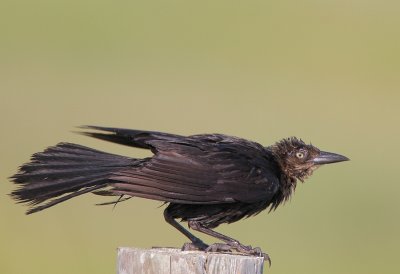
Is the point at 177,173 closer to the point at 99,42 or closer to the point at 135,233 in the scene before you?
the point at 135,233

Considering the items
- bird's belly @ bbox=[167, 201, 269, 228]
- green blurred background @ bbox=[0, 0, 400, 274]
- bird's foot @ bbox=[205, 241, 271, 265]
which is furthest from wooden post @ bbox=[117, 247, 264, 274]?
green blurred background @ bbox=[0, 0, 400, 274]

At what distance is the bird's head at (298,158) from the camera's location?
25.9 ft

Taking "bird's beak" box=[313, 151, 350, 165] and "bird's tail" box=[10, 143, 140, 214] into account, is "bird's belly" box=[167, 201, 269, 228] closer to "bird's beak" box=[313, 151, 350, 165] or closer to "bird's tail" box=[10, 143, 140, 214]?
"bird's tail" box=[10, 143, 140, 214]

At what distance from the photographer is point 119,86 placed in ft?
68.5

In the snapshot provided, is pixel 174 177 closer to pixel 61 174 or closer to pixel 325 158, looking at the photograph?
pixel 61 174

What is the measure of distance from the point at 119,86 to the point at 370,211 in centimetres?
701

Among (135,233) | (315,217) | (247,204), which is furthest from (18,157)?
(247,204)

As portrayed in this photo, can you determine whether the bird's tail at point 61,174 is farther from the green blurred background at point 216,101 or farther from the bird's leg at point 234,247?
the green blurred background at point 216,101

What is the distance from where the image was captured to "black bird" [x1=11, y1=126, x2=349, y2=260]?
6.79 m

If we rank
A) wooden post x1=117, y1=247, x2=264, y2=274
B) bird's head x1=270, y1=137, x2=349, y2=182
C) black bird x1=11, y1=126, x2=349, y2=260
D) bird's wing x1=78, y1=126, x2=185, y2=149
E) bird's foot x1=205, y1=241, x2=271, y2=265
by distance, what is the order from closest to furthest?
wooden post x1=117, y1=247, x2=264, y2=274 < bird's foot x1=205, y1=241, x2=271, y2=265 < black bird x1=11, y1=126, x2=349, y2=260 < bird's wing x1=78, y1=126, x2=185, y2=149 < bird's head x1=270, y1=137, x2=349, y2=182

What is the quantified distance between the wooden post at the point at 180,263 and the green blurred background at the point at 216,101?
608cm

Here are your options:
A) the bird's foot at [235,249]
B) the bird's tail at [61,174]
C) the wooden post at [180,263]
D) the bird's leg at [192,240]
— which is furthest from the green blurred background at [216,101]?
the wooden post at [180,263]

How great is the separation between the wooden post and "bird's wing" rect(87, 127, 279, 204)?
79 cm

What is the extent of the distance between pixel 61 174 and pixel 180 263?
4.59ft
